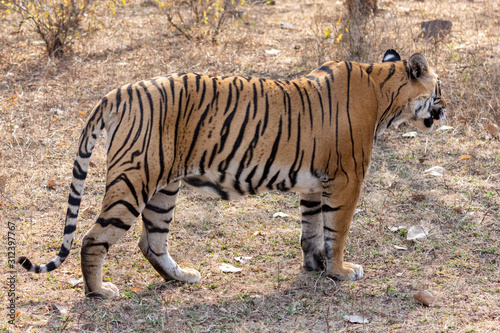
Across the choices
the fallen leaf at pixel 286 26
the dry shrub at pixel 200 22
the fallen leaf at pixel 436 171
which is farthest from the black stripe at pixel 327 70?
the fallen leaf at pixel 286 26

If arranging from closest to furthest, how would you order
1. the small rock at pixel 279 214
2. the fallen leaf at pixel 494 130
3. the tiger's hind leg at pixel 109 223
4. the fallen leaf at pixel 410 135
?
the tiger's hind leg at pixel 109 223 < the small rock at pixel 279 214 < the fallen leaf at pixel 494 130 < the fallen leaf at pixel 410 135

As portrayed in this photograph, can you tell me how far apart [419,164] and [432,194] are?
68cm

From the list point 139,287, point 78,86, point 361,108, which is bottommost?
point 139,287

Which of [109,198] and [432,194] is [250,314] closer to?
[109,198]

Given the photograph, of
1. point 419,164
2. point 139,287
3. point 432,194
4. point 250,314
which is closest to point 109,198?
point 139,287

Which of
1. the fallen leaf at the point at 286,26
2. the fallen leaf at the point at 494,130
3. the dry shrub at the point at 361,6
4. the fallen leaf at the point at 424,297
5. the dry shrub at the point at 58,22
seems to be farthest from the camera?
the fallen leaf at the point at 286,26

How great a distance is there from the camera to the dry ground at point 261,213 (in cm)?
411

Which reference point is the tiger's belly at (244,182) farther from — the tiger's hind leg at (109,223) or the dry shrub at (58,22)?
the dry shrub at (58,22)

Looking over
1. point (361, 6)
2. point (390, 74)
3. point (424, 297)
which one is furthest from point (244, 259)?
point (361, 6)

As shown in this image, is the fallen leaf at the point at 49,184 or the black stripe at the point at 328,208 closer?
the black stripe at the point at 328,208

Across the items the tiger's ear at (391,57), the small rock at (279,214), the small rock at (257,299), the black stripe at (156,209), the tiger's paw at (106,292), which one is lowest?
the small rock at (257,299)

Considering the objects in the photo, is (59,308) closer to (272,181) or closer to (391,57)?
(272,181)

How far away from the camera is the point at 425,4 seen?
37.1ft

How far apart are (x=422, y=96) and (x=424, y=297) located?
60.1 inches
